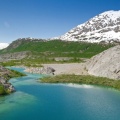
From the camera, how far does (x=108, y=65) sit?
3127 inches

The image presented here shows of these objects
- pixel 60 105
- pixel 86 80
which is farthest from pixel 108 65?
pixel 60 105

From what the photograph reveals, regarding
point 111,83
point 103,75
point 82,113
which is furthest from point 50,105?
point 103,75

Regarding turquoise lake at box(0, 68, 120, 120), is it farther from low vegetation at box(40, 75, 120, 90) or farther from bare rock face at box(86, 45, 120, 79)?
bare rock face at box(86, 45, 120, 79)

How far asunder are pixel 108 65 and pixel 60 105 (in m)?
41.1

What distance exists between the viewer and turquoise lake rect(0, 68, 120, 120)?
35.7m

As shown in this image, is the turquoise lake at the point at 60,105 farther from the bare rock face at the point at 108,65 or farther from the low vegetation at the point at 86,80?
the bare rock face at the point at 108,65

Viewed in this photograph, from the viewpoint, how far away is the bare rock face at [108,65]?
2963 inches

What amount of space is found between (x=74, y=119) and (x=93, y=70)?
52749 mm

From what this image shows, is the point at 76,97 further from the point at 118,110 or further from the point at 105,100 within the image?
the point at 118,110

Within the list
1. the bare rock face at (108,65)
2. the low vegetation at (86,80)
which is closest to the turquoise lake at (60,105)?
the low vegetation at (86,80)

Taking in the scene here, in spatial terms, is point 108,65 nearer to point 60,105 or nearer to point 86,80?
point 86,80

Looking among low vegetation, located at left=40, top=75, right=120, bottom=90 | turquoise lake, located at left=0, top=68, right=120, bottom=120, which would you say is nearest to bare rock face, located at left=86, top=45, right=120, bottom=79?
low vegetation, located at left=40, top=75, right=120, bottom=90

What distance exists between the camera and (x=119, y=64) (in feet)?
251

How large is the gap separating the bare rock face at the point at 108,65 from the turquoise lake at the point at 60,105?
68.2 ft
